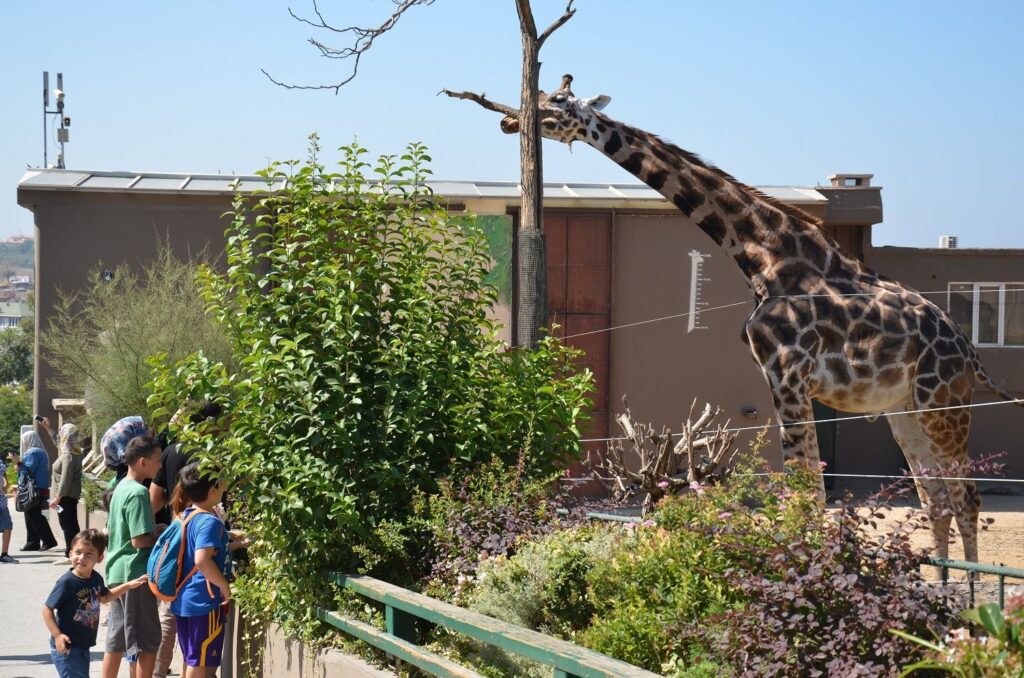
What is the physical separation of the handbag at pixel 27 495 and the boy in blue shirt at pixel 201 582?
32.3 feet

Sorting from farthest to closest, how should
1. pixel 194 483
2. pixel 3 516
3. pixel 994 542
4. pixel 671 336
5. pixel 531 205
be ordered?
pixel 671 336 < pixel 3 516 < pixel 994 542 < pixel 531 205 < pixel 194 483

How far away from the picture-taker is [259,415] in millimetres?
7199

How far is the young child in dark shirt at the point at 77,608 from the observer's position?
23.7ft

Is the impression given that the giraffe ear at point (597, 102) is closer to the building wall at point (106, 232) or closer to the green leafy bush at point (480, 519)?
the green leafy bush at point (480, 519)

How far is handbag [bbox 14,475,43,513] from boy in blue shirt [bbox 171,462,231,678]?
9.83 metres

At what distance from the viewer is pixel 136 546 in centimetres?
738

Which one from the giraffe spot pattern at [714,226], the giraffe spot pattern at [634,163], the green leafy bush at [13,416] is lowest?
the green leafy bush at [13,416]

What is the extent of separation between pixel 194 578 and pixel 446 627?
1891 mm

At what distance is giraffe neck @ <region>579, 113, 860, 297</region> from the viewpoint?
29.3 ft

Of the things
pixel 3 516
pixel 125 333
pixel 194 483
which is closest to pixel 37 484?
pixel 3 516

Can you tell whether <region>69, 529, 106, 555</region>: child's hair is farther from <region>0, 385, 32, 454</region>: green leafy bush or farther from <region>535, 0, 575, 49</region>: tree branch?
<region>0, 385, 32, 454</region>: green leafy bush

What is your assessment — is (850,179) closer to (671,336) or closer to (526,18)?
(671,336)

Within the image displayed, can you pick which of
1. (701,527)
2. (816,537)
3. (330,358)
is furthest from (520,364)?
(816,537)

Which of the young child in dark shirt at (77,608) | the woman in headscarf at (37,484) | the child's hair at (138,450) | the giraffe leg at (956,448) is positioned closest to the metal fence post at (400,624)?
the young child in dark shirt at (77,608)
